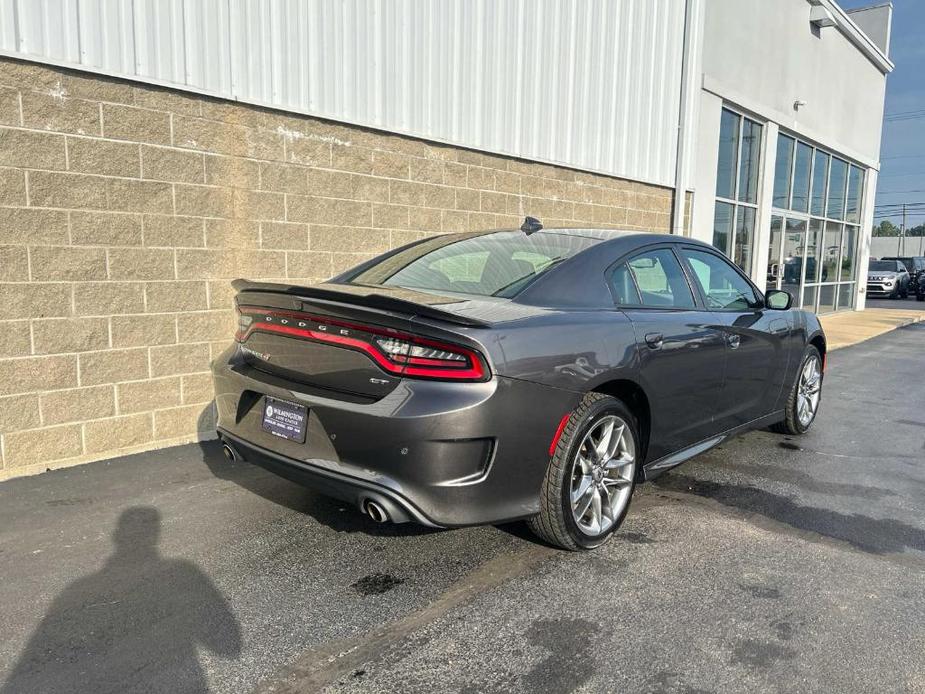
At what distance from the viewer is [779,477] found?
4578 mm

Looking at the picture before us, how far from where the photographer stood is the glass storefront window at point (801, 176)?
14984 millimetres

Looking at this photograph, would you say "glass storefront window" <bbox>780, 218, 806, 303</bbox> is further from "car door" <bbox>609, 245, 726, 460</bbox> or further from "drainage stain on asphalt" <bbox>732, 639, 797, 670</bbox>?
"drainage stain on asphalt" <bbox>732, 639, 797, 670</bbox>

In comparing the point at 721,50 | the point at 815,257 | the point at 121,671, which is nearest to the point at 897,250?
the point at 815,257

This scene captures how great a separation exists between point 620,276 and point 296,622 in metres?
2.26

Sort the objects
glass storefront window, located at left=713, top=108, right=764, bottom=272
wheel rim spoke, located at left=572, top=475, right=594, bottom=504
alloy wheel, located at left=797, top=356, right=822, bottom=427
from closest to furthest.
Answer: wheel rim spoke, located at left=572, top=475, right=594, bottom=504, alloy wheel, located at left=797, top=356, right=822, bottom=427, glass storefront window, located at left=713, top=108, right=764, bottom=272

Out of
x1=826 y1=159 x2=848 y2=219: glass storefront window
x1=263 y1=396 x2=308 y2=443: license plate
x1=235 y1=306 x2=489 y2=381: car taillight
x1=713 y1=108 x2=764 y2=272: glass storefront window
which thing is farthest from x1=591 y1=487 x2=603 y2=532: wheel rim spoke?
x1=826 y1=159 x2=848 y2=219: glass storefront window

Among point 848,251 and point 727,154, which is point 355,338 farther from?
point 848,251

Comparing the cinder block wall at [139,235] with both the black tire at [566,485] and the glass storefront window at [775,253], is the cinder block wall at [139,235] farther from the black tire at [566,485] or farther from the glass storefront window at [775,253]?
the glass storefront window at [775,253]

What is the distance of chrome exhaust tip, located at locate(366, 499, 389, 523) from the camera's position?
278 centimetres

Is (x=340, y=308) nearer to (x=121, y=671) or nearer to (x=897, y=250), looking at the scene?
(x=121, y=671)

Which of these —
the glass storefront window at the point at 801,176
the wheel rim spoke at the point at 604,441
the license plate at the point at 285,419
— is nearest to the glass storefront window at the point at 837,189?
the glass storefront window at the point at 801,176

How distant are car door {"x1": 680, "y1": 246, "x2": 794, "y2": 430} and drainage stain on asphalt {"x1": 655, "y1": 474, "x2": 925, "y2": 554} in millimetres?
411

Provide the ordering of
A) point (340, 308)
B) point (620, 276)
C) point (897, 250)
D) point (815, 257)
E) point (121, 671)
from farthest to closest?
point (897, 250) → point (815, 257) → point (620, 276) → point (340, 308) → point (121, 671)

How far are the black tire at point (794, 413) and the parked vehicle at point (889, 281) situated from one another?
26076mm
